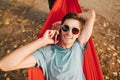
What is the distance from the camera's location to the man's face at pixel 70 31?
2.78m

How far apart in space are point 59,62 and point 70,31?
0.33 metres

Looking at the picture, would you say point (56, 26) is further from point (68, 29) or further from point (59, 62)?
point (59, 62)

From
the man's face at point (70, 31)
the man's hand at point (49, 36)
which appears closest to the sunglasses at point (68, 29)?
the man's face at point (70, 31)

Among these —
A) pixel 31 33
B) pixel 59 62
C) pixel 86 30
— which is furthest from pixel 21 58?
pixel 31 33

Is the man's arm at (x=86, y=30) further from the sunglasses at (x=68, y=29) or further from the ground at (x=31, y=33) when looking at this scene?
the ground at (x=31, y=33)

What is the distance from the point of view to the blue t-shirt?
2.73 m

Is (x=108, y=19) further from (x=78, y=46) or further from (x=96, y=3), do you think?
(x=78, y=46)

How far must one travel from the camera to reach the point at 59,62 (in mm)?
2771

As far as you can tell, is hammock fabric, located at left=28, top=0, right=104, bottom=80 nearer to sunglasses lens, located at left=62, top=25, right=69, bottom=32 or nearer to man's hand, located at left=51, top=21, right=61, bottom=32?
man's hand, located at left=51, top=21, right=61, bottom=32

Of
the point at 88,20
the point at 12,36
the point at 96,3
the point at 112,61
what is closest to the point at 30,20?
the point at 12,36

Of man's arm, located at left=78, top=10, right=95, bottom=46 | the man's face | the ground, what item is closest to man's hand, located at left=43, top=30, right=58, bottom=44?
the man's face

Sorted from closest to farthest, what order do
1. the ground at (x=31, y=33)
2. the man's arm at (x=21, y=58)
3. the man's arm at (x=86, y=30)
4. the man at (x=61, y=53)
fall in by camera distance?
the man's arm at (x=21, y=58)
the man at (x=61, y=53)
the man's arm at (x=86, y=30)
the ground at (x=31, y=33)

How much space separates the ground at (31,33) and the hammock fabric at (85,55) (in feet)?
3.91

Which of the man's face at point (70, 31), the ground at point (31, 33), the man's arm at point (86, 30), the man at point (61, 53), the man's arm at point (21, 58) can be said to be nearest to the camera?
the man's arm at point (21, 58)
